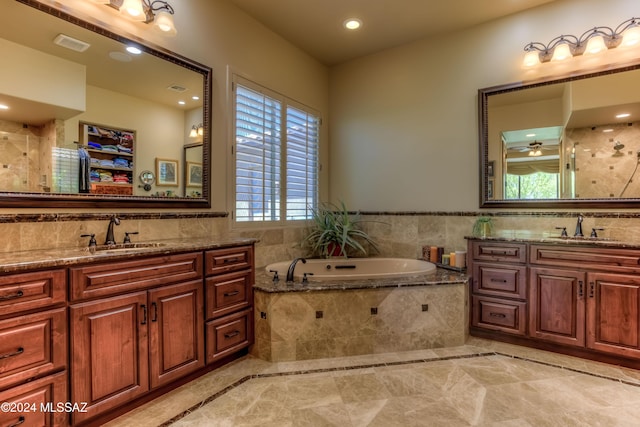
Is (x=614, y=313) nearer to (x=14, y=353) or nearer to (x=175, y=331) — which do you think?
(x=175, y=331)

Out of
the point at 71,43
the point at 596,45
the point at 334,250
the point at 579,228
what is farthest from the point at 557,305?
the point at 71,43

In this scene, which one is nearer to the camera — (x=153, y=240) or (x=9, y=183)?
(x=9, y=183)

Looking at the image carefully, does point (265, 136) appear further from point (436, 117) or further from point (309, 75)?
point (436, 117)

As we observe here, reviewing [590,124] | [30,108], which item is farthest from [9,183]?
[590,124]

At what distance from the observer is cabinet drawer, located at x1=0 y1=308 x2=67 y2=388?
4.46 ft

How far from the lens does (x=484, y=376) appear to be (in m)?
2.22

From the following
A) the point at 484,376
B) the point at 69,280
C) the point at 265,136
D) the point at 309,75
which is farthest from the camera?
the point at 309,75

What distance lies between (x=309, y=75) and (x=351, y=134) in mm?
853

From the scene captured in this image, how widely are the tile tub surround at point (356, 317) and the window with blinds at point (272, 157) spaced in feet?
2.86

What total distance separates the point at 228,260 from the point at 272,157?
136 cm

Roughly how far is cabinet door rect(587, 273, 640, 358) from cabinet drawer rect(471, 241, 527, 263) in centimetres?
46

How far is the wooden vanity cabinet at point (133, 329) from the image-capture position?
5.20 ft

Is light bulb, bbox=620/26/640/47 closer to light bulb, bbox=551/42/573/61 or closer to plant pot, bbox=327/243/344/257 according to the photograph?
light bulb, bbox=551/42/573/61

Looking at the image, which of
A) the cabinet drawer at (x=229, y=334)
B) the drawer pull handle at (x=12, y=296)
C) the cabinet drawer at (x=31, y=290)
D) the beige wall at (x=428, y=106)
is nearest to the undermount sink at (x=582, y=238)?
the beige wall at (x=428, y=106)
